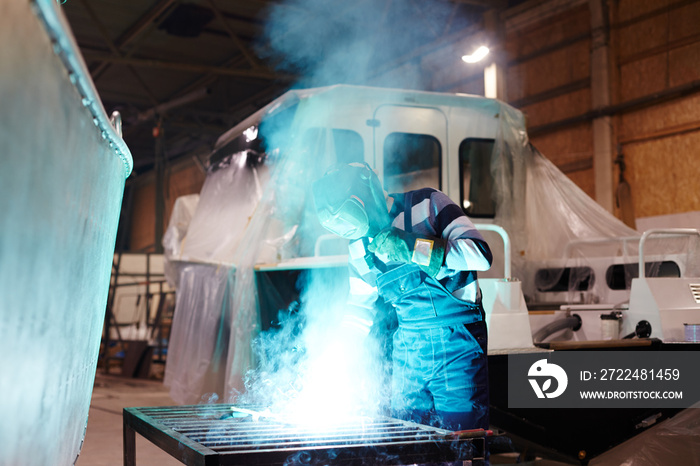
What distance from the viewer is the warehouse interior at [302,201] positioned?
4.17 ft

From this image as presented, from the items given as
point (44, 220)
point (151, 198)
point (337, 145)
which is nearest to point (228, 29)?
point (337, 145)

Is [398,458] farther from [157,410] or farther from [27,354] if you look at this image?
[157,410]

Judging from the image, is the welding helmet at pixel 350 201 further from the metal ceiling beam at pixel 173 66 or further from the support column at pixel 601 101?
the metal ceiling beam at pixel 173 66

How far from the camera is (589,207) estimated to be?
19.1 ft

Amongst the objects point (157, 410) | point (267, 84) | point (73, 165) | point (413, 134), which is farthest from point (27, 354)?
point (267, 84)

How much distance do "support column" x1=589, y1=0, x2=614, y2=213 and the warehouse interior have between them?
0.12ft

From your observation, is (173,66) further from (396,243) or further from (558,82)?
(396,243)

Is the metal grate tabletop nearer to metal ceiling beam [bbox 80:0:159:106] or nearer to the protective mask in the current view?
the protective mask

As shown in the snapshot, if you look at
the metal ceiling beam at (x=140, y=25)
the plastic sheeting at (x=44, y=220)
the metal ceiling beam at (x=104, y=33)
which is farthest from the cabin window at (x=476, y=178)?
the metal ceiling beam at (x=104, y=33)

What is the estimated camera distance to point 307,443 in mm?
1890

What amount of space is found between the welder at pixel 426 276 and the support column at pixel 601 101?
829 centimetres

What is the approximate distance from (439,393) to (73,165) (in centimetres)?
174

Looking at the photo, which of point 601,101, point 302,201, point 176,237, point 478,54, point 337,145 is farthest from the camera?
point 601,101

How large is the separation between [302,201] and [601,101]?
695cm
